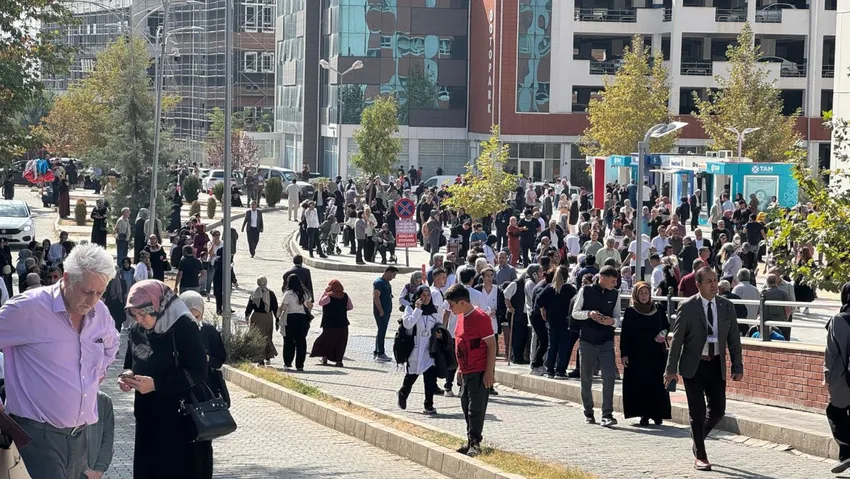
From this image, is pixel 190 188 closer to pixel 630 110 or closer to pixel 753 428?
pixel 630 110

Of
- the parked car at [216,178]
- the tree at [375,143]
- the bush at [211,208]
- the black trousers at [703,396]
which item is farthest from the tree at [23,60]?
the parked car at [216,178]

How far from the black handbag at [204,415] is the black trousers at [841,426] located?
4.83 meters

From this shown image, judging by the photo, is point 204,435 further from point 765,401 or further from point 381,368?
point 381,368

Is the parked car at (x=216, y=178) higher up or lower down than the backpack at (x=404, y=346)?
higher up

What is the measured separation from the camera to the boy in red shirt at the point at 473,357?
11.2 metres

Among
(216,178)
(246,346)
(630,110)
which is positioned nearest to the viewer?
(246,346)

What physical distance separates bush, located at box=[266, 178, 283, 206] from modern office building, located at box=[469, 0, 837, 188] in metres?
17.5

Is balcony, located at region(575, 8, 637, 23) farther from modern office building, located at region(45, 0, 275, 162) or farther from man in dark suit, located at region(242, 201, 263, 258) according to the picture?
man in dark suit, located at region(242, 201, 263, 258)

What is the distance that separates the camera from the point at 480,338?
11.2m

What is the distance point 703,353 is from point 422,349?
451 cm

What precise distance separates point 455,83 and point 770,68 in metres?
18.1

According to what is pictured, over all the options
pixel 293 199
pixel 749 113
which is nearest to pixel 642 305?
pixel 293 199

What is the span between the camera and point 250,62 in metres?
104

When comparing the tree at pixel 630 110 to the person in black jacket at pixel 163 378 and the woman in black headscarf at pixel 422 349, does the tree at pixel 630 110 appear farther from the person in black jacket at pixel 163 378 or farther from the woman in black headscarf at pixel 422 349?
the person in black jacket at pixel 163 378
